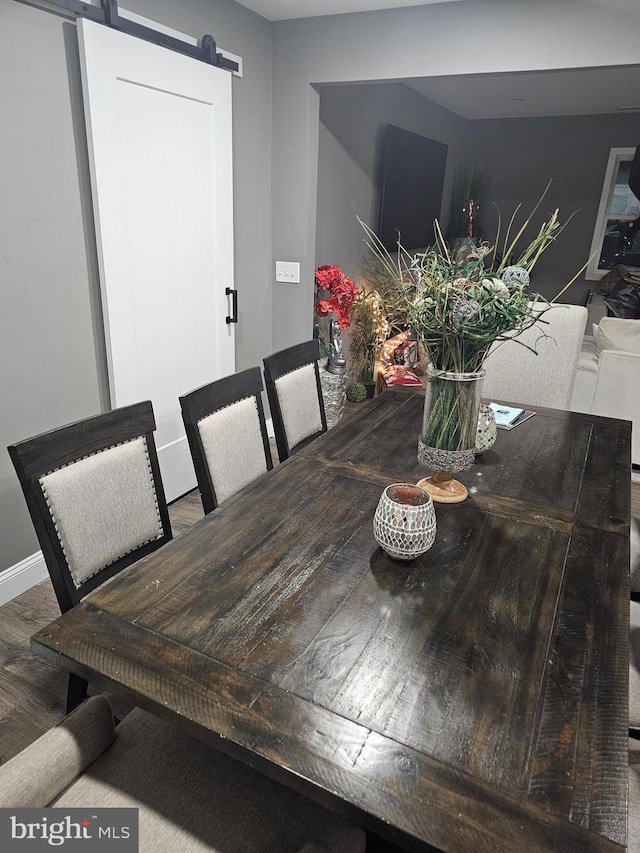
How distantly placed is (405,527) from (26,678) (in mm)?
1455

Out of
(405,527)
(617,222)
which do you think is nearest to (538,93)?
(617,222)

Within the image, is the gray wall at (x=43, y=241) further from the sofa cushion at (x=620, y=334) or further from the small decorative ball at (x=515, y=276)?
the sofa cushion at (x=620, y=334)

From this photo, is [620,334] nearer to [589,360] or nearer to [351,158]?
[589,360]

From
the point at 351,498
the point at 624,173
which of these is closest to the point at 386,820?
the point at 351,498

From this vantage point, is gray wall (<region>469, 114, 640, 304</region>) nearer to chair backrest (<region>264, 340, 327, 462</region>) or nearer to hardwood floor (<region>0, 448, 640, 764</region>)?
chair backrest (<region>264, 340, 327, 462</region>)

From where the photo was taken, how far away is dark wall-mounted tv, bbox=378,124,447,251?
485 cm

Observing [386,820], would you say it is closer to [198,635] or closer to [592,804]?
[592,804]

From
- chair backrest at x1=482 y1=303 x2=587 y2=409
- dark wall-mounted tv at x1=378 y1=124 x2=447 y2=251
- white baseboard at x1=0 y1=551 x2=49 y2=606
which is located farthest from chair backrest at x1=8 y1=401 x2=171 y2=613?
dark wall-mounted tv at x1=378 y1=124 x2=447 y2=251

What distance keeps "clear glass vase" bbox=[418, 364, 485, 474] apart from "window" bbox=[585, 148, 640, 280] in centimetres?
629

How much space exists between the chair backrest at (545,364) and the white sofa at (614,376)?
682 mm

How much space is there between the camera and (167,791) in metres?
1.04

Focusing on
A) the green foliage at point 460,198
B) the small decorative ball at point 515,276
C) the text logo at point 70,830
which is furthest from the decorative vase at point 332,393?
the green foliage at point 460,198

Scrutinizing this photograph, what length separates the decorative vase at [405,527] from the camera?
1266mm

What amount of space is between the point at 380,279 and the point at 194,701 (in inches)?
168
